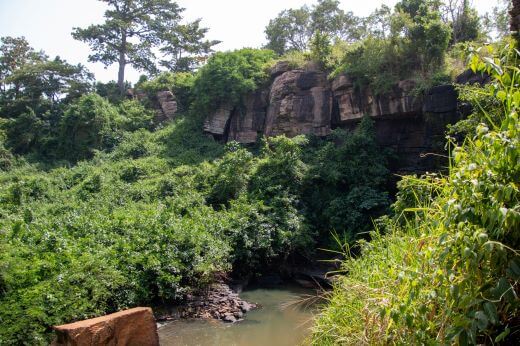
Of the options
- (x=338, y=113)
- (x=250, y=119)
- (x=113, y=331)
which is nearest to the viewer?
(x=113, y=331)

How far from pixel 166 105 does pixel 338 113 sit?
A: 985 centimetres

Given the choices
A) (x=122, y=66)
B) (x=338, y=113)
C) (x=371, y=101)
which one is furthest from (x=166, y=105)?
(x=371, y=101)

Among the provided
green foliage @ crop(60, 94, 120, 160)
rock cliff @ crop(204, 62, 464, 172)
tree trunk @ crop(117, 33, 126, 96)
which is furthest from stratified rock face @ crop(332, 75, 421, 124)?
tree trunk @ crop(117, 33, 126, 96)

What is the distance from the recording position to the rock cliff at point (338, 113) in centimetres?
1327

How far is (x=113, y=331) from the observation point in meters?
6.04

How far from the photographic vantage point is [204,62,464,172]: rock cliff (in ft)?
43.5

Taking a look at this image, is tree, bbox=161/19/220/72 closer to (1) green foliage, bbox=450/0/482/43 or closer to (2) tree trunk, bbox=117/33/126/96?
(2) tree trunk, bbox=117/33/126/96

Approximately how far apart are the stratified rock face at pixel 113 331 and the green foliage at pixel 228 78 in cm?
1365

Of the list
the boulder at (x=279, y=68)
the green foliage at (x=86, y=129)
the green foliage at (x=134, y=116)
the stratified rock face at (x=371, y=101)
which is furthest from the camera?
the green foliage at (x=134, y=116)

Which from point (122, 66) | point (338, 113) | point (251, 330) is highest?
point (122, 66)

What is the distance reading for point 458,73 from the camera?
13.2 m

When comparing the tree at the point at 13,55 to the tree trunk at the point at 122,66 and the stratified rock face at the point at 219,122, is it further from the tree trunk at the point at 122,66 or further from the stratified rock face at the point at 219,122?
the stratified rock face at the point at 219,122

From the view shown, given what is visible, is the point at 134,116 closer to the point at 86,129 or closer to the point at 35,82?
the point at 86,129

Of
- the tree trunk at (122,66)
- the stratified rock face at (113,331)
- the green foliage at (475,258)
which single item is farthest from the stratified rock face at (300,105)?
the green foliage at (475,258)
